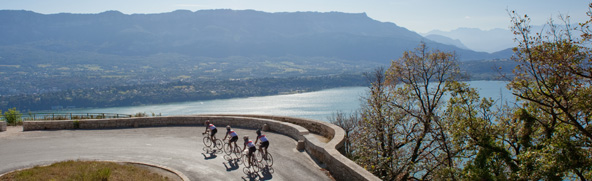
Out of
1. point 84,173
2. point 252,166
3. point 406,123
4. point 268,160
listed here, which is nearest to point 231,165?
point 252,166

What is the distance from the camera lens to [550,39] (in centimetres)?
1461

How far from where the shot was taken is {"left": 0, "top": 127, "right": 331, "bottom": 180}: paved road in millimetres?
14711

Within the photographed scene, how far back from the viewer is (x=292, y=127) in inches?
814

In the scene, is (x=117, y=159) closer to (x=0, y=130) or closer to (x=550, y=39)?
(x=0, y=130)

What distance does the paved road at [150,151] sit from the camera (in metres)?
14.7

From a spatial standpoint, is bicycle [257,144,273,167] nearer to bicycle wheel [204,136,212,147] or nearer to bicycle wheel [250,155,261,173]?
bicycle wheel [250,155,261,173]

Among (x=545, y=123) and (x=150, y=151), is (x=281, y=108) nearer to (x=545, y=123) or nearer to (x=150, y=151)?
(x=150, y=151)

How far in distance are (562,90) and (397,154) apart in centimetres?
821

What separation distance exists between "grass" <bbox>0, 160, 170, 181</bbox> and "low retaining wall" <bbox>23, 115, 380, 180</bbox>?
534 cm

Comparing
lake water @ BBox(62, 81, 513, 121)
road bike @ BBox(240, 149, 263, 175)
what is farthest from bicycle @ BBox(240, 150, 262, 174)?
lake water @ BBox(62, 81, 513, 121)

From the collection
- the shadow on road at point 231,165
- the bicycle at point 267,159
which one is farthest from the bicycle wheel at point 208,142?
the bicycle at point 267,159

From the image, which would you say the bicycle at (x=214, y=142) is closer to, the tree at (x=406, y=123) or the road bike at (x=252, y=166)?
the road bike at (x=252, y=166)

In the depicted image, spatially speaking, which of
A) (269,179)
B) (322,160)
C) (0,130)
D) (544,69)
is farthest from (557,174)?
(0,130)

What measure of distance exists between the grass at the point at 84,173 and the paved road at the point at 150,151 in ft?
5.15
